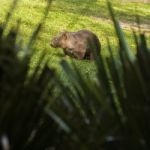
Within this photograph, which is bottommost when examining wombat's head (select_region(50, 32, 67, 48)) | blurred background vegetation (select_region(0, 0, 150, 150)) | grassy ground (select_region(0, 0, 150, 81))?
grassy ground (select_region(0, 0, 150, 81))

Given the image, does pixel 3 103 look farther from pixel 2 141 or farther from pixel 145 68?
pixel 145 68

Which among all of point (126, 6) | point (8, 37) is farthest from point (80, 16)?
point (8, 37)

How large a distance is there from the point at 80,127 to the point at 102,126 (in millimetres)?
134

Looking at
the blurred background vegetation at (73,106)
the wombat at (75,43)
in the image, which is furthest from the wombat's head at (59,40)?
the blurred background vegetation at (73,106)

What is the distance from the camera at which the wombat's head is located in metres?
11.1

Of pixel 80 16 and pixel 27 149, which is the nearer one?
pixel 27 149

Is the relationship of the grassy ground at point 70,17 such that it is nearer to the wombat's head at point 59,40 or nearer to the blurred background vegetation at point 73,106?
the wombat's head at point 59,40

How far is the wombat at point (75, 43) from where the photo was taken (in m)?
10.8

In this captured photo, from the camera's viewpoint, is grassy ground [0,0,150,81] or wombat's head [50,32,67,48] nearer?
wombat's head [50,32,67,48]

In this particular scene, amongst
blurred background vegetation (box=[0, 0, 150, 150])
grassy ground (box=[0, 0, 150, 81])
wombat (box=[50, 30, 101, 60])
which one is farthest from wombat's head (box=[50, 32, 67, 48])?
blurred background vegetation (box=[0, 0, 150, 150])

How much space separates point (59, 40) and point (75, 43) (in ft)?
1.00

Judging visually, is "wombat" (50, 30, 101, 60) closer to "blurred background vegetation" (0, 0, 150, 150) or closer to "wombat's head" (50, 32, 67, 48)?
"wombat's head" (50, 32, 67, 48)

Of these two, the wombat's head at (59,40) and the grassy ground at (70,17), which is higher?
the wombat's head at (59,40)

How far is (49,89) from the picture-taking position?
256 centimetres
